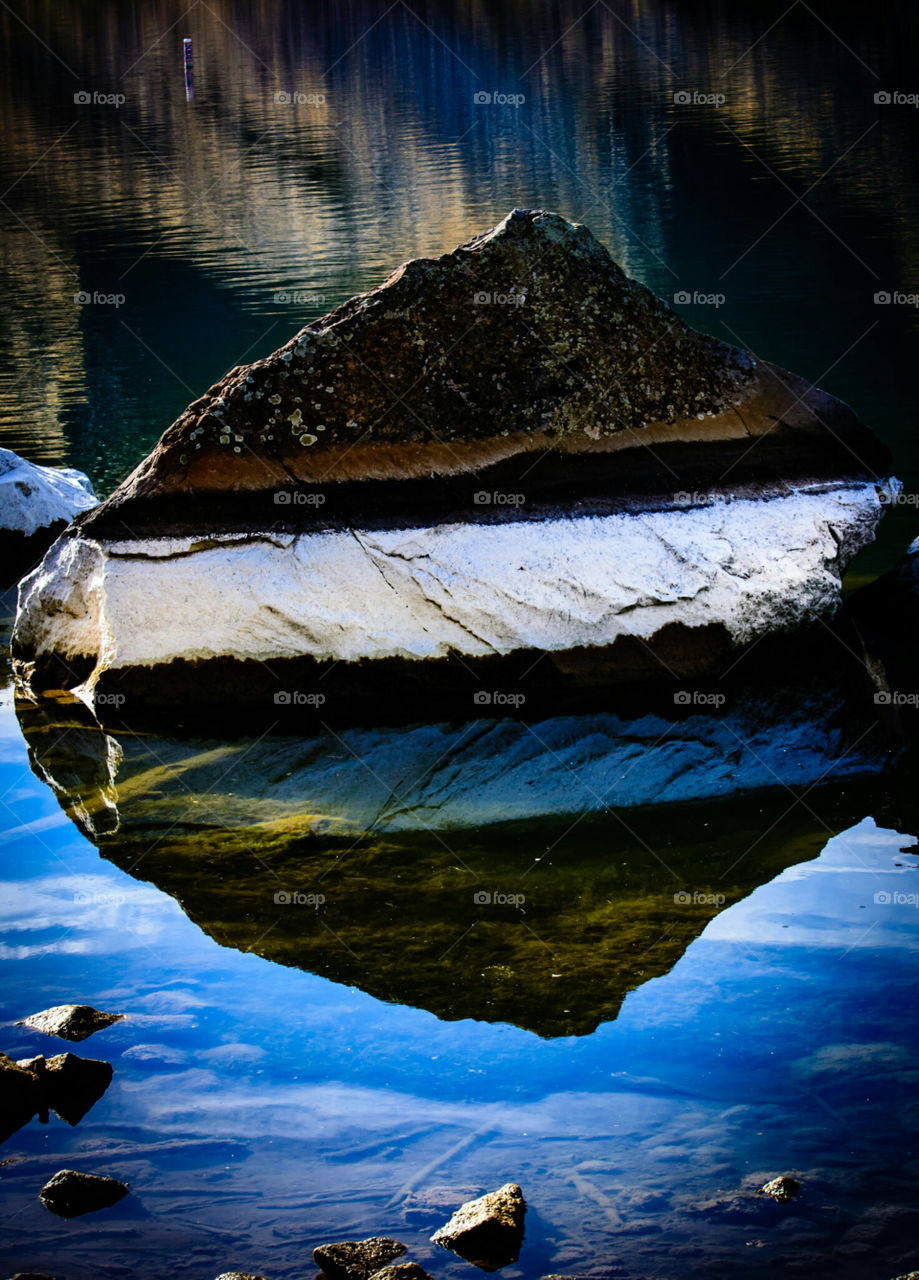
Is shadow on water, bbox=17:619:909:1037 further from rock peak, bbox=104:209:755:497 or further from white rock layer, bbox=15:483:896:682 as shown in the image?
rock peak, bbox=104:209:755:497

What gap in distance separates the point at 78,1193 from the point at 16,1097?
394 mm

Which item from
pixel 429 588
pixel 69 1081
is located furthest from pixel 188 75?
pixel 69 1081

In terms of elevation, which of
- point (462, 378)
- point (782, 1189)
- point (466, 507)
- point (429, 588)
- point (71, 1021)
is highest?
point (462, 378)

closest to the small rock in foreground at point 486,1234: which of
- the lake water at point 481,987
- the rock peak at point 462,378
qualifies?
the lake water at point 481,987

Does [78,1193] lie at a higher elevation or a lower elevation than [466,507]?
lower

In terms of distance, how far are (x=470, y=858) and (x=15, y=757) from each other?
7.37ft

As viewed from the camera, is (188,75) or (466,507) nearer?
(466,507)

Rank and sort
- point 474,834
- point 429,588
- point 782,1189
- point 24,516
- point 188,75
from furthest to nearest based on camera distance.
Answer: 1. point 188,75
2. point 24,516
3. point 429,588
4. point 474,834
5. point 782,1189

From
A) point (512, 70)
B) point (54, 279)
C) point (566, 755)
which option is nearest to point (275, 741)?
point (566, 755)

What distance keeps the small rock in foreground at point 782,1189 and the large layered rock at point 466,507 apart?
329cm

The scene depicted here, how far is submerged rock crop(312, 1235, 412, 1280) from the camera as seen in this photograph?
2.61 meters

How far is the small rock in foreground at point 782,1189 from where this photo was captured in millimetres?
2789

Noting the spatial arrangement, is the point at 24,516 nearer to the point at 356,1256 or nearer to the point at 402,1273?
the point at 356,1256

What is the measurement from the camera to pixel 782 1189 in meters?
2.80
